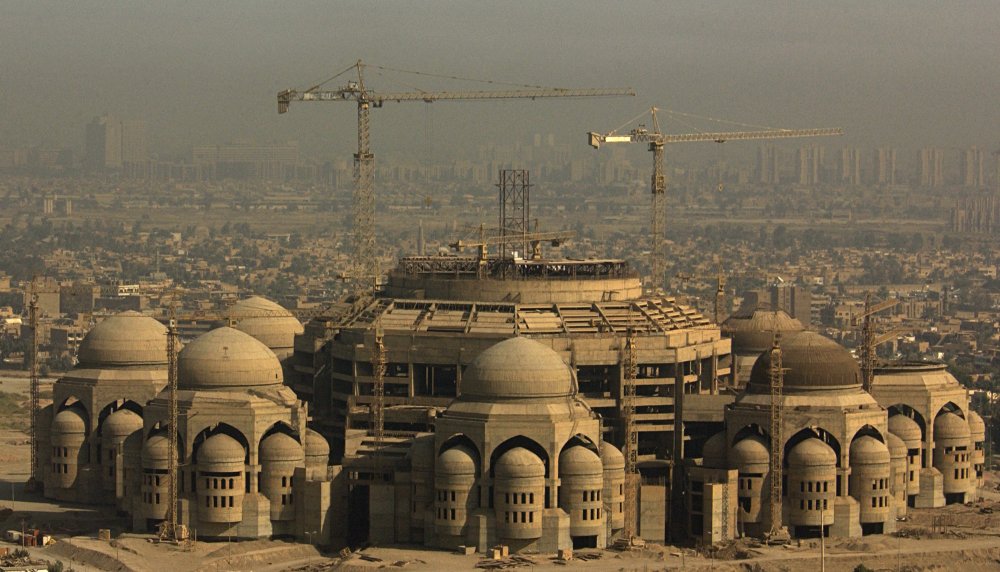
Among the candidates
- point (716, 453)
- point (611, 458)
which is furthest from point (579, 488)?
point (716, 453)

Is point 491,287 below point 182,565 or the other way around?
the other way around

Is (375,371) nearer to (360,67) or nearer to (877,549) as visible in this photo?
(877,549)

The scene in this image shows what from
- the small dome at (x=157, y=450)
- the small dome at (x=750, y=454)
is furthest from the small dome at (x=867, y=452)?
the small dome at (x=157, y=450)

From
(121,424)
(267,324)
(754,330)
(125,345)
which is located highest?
(267,324)

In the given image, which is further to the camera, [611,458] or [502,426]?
[611,458]

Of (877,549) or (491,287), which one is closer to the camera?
(877,549)

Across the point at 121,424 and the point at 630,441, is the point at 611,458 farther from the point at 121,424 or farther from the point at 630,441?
the point at 121,424

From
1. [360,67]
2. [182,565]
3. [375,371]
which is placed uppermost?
[360,67]

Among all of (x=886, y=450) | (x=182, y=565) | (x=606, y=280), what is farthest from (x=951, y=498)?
(x=182, y=565)
